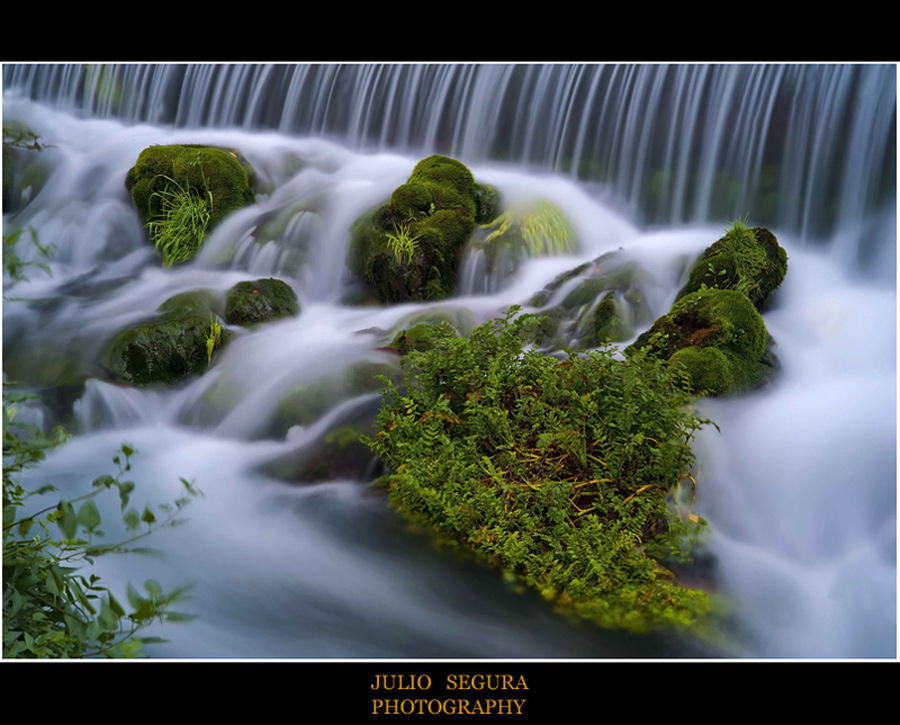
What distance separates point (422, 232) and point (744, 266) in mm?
2439

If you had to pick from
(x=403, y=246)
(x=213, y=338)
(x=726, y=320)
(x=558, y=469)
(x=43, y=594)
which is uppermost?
(x=403, y=246)

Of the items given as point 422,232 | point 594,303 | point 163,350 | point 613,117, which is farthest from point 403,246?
point 613,117

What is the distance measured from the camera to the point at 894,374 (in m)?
4.11

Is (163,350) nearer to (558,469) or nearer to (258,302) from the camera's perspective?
(258,302)

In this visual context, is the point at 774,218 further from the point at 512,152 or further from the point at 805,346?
the point at 512,152

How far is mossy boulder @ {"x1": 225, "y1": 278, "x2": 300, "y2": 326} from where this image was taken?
18.2 ft

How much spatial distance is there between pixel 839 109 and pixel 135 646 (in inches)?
220

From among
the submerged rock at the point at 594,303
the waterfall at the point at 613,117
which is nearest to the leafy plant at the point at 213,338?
the waterfall at the point at 613,117

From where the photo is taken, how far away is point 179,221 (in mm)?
6355

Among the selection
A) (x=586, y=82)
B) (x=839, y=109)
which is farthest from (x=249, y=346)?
(x=839, y=109)

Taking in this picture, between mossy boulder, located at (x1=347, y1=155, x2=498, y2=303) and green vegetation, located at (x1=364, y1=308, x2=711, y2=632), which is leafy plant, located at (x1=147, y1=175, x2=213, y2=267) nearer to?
mossy boulder, located at (x1=347, y1=155, x2=498, y2=303)

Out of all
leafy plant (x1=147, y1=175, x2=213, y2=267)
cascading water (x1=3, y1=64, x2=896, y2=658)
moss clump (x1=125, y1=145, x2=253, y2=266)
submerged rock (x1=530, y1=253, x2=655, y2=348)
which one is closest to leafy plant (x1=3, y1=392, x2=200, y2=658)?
cascading water (x1=3, y1=64, x2=896, y2=658)

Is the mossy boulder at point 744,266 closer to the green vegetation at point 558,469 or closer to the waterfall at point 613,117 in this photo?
the waterfall at point 613,117

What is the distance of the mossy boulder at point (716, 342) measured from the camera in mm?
4168
